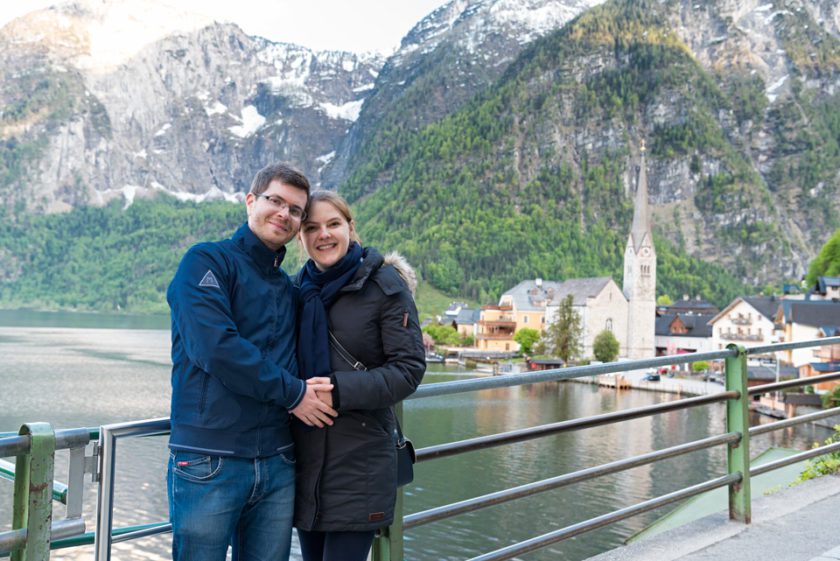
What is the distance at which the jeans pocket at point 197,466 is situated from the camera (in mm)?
2426

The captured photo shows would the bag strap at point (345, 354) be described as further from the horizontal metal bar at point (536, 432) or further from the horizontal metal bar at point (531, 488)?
the horizontal metal bar at point (531, 488)

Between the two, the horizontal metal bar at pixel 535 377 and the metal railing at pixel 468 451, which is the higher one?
the horizontal metal bar at pixel 535 377

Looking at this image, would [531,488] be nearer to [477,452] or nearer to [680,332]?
[477,452]

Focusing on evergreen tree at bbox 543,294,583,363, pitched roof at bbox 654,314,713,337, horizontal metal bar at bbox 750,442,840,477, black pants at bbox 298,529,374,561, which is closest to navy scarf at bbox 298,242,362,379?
black pants at bbox 298,529,374,561

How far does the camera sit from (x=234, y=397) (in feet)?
8.02

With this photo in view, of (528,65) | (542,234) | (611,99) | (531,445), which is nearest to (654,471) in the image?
(531,445)

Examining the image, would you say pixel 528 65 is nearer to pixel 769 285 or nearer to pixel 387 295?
pixel 769 285

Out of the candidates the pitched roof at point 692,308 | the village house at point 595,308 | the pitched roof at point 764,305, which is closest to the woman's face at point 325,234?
the pitched roof at point 764,305

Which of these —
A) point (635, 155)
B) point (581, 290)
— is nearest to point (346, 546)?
point (581, 290)

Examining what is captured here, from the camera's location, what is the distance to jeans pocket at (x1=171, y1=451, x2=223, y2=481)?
2.43m

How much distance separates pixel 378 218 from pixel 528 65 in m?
49.7

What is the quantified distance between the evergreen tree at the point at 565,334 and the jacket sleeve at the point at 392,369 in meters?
72.5

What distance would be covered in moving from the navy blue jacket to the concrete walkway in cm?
235

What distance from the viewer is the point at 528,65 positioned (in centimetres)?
17250
